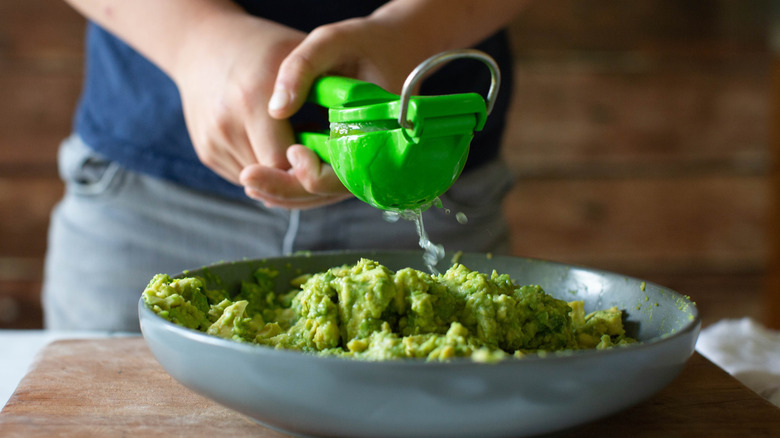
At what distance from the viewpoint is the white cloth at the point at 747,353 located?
3.01ft

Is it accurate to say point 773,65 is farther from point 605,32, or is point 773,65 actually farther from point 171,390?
point 171,390

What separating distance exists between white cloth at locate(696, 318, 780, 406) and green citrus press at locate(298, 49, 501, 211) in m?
0.48

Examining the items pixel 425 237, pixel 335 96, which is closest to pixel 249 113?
pixel 335 96

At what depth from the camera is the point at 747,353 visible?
106 centimetres

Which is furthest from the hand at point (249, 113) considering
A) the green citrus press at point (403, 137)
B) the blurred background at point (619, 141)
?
the blurred background at point (619, 141)

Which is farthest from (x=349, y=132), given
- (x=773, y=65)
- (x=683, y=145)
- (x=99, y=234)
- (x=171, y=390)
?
(x=773, y=65)

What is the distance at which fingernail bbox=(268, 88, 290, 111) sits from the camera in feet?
2.84

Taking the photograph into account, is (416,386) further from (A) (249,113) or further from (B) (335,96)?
(A) (249,113)

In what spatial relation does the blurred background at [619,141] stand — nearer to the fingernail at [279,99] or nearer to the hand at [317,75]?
the hand at [317,75]

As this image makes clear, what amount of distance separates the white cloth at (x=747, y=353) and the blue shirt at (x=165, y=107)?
19.6 inches

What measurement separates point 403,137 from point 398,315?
181mm

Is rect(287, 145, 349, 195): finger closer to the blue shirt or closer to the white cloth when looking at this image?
the blue shirt

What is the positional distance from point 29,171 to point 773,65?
8.00 feet

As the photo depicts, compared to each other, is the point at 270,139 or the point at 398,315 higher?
the point at 270,139
